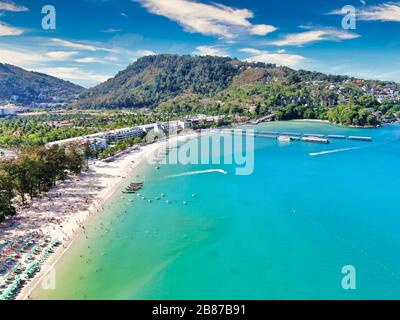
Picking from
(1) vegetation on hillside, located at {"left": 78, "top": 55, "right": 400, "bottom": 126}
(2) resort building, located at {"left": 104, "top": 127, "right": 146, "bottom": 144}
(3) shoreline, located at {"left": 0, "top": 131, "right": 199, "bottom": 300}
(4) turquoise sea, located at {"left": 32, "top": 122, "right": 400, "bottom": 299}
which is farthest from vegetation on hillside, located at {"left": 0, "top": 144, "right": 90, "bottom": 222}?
(1) vegetation on hillside, located at {"left": 78, "top": 55, "right": 400, "bottom": 126}

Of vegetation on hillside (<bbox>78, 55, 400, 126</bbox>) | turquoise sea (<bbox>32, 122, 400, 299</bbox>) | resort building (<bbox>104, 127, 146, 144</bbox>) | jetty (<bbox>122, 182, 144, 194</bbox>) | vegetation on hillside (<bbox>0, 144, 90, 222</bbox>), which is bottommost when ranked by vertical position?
turquoise sea (<bbox>32, 122, 400, 299</bbox>)

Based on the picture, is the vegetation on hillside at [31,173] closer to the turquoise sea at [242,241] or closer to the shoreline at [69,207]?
the shoreline at [69,207]

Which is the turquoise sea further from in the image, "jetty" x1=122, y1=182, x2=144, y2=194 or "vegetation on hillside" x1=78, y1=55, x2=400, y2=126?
"vegetation on hillside" x1=78, y1=55, x2=400, y2=126

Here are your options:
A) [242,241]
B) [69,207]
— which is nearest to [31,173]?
[69,207]

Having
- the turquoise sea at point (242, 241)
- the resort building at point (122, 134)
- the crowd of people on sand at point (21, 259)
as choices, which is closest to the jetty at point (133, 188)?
the turquoise sea at point (242, 241)

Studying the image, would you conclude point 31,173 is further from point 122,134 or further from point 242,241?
point 122,134
